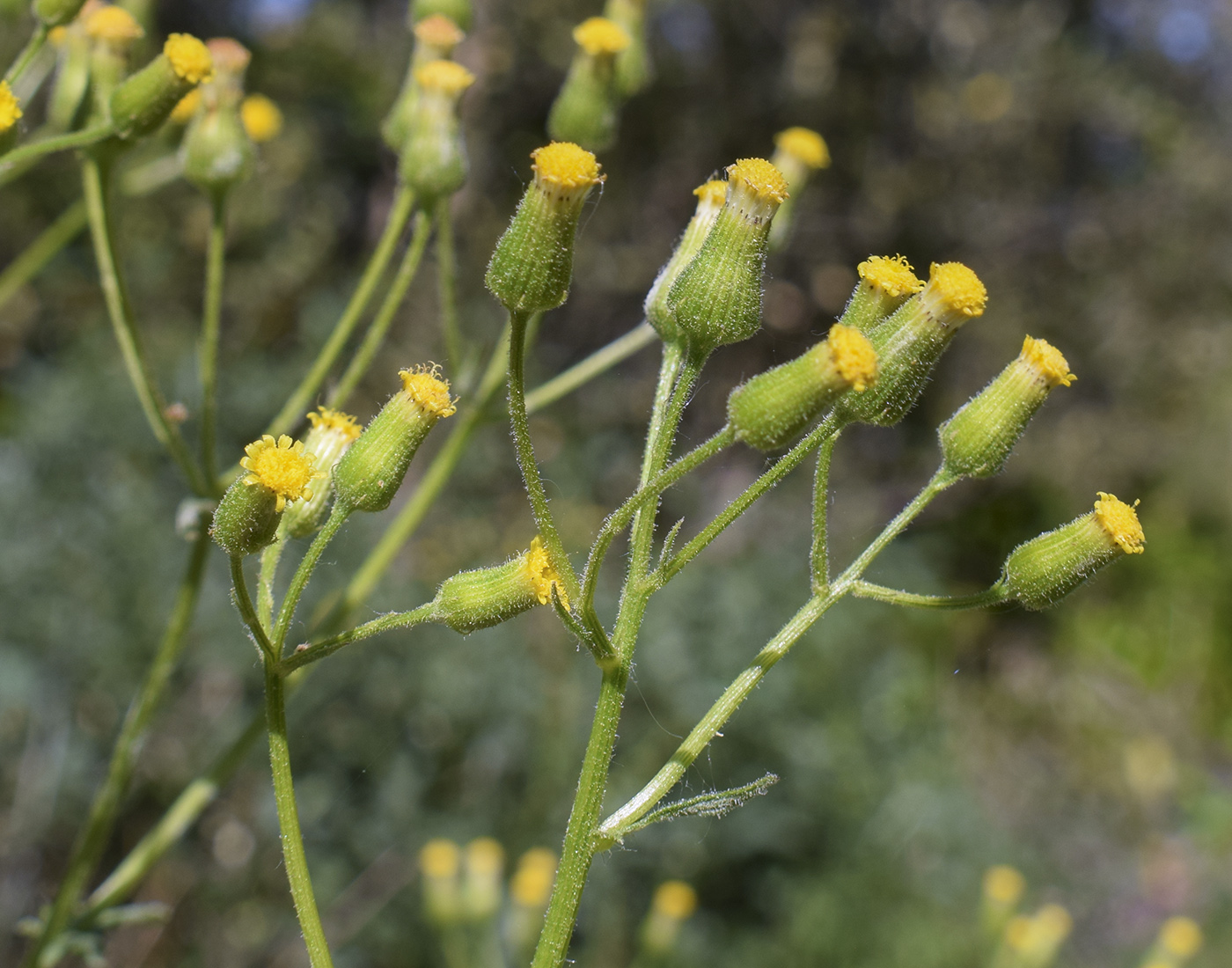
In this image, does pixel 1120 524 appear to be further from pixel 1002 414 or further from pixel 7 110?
pixel 7 110

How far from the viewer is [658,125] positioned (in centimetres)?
759

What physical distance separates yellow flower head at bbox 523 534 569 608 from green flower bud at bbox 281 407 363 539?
0.28 metres

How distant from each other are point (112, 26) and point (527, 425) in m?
1.22

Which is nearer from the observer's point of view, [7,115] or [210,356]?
[7,115]

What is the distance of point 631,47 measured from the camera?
7.60 feet

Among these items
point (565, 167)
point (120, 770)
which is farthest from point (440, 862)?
point (565, 167)

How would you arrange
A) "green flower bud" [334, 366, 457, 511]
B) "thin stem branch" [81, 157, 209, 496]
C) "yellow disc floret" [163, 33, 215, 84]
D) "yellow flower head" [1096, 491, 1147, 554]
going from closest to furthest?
"green flower bud" [334, 366, 457, 511] → "yellow flower head" [1096, 491, 1147, 554] → "yellow disc floret" [163, 33, 215, 84] → "thin stem branch" [81, 157, 209, 496]

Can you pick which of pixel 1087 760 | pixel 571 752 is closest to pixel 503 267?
pixel 571 752

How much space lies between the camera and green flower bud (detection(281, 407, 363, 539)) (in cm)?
143

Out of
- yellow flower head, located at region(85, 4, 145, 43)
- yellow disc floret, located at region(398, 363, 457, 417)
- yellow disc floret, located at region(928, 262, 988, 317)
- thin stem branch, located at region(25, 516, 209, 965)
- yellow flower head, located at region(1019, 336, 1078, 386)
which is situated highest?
yellow flower head, located at region(85, 4, 145, 43)

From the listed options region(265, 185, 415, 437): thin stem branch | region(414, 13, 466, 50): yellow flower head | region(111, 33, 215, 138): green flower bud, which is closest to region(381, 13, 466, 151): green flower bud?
region(414, 13, 466, 50): yellow flower head

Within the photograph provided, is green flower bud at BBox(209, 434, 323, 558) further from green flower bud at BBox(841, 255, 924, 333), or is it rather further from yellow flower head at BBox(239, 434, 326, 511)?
green flower bud at BBox(841, 255, 924, 333)

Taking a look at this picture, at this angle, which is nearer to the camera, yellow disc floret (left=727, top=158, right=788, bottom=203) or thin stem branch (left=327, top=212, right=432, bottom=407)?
yellow disc floret (left=727, top=158, right=788, bottom=203)

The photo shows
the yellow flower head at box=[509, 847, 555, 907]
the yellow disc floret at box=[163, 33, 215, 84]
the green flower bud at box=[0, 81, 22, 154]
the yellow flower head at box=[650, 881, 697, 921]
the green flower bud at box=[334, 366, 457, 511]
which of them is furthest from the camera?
the yellow flower head at box=[650, 881, 697, 921]
